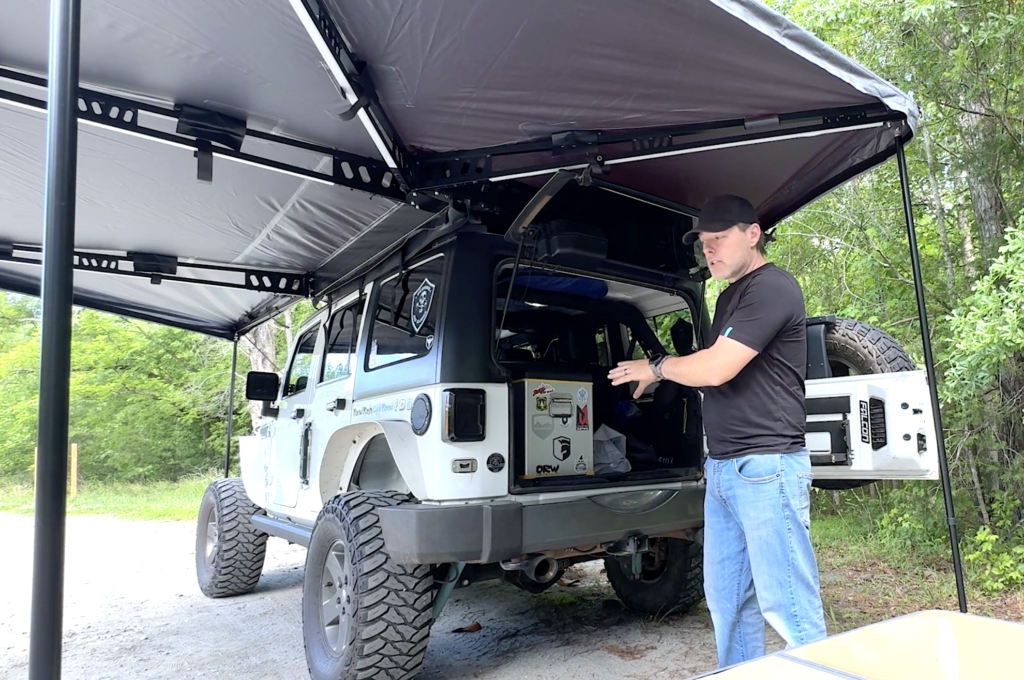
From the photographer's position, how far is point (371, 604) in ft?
9.14

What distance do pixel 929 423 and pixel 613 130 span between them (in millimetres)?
1955

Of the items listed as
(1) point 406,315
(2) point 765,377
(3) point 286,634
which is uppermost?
(1) point 406,315

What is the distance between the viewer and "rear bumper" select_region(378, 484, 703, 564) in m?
2.66

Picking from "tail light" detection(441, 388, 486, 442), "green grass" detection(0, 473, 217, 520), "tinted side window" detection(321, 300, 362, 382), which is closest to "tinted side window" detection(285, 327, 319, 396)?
"tinted side window" detection(321, 300, 362, 382)

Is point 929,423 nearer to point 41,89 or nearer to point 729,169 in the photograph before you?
point 729,169

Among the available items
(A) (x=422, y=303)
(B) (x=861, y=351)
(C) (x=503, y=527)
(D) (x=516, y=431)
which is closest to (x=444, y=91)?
(A) (x=422, y=303)

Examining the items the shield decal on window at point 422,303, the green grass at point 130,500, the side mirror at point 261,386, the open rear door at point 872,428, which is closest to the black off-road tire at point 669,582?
the open rear door at point 872,428

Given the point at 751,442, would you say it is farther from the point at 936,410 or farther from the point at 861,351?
the point at 861,351

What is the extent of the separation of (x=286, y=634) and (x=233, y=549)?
3.86 feet

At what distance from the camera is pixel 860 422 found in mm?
3160

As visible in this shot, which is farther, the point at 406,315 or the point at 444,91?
the point at 406,315

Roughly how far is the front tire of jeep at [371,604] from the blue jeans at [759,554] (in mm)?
1224

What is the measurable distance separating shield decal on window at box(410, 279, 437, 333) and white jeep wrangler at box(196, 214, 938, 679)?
0.04 feet

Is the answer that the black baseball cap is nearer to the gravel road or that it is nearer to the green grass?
the gravel road
